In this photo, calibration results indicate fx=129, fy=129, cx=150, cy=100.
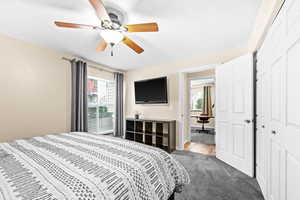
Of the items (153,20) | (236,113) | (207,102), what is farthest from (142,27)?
(207,102)

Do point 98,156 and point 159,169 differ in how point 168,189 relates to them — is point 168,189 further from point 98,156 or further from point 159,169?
point 98,156

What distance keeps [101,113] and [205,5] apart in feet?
11.9

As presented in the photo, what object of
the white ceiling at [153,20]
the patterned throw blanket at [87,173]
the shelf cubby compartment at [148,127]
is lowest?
the shelf cubby compartment at [148,127]

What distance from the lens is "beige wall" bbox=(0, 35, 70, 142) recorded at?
2.22 meters

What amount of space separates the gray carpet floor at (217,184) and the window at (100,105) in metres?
2.60

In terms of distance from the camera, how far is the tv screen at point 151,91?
11.8ft

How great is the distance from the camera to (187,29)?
6.83 feet

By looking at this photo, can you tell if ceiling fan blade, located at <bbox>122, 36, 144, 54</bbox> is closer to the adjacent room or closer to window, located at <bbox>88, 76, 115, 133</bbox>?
the adjacent room

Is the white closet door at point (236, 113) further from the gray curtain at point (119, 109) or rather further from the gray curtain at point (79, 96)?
the gray curtain at point (79, 96)

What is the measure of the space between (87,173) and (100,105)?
10.6ft

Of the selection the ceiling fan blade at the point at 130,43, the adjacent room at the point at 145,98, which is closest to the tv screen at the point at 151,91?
the adjacent room at the point at 145,98

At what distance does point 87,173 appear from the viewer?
0.93 meters

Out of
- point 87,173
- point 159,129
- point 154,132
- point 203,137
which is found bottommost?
point 203,137

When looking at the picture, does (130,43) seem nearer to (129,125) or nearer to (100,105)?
(100,105)
